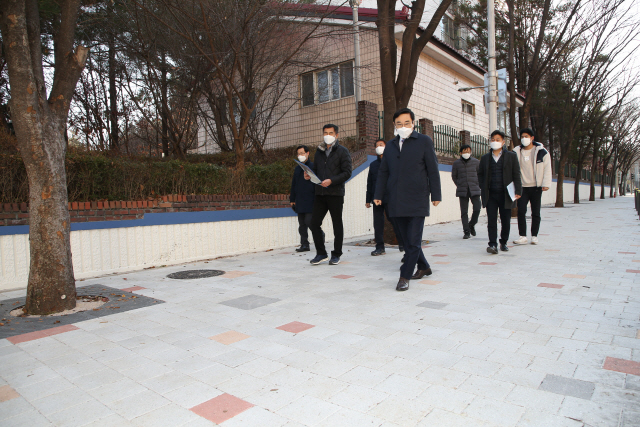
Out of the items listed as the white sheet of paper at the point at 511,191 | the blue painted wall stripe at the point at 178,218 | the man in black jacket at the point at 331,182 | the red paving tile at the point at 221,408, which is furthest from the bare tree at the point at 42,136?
the white sheet of paper at the point at 511,191

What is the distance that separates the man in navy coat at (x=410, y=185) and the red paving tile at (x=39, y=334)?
10.8ft

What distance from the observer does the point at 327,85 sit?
1647 cm

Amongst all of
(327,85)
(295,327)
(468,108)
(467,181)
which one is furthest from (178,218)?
(468,108)

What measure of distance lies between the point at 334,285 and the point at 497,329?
2208mm

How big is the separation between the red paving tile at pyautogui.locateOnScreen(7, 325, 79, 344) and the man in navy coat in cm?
330

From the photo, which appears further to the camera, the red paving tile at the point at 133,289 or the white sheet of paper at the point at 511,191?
the white sheet of paper at the point at 511,191

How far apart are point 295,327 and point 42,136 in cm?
307

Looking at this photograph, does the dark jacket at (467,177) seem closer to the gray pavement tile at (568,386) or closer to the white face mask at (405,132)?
the white face mask at (405,132)

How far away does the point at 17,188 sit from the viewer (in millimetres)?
5875

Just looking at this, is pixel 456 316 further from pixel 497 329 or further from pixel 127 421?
pixel 127 421

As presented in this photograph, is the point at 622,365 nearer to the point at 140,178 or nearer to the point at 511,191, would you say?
the point at 511,191

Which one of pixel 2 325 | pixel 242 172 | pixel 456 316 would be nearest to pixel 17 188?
pixel 2 325

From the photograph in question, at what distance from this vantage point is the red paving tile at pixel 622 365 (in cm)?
266

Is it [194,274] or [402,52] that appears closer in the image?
[194,274]
